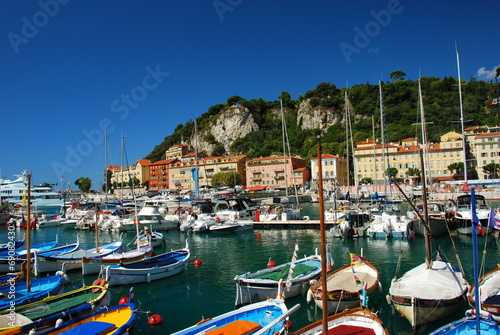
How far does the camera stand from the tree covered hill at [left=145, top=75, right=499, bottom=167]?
9569cm

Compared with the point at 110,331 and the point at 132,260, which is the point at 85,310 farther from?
the point at 132,260

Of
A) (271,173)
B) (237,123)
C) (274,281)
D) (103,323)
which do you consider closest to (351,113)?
(271,173)

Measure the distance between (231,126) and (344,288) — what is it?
127 metres

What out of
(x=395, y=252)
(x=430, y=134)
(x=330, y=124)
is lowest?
(x=395, y=252)

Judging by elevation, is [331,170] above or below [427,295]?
above

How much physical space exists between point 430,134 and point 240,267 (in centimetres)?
8725

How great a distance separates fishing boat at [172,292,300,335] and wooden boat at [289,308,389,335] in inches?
30.8

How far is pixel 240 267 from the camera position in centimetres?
2145

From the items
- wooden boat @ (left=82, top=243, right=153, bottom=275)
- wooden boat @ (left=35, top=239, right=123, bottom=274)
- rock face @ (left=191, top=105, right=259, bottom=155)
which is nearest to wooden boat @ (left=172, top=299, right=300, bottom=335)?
wooden boat @ (left=82, top=243, right=153, bottom=275)

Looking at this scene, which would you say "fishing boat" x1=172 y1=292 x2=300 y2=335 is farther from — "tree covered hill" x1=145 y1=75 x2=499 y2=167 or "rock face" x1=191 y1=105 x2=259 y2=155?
"rock face" x1=191 y1=105 x2=259 y2=155

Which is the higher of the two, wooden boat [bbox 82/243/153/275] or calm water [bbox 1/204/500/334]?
wooden boat [bbox 82/243/153/275]

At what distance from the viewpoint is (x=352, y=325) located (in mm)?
10070

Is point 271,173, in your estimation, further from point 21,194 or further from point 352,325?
point 352,325

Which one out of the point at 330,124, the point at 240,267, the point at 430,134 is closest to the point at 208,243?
the point at 240,267
